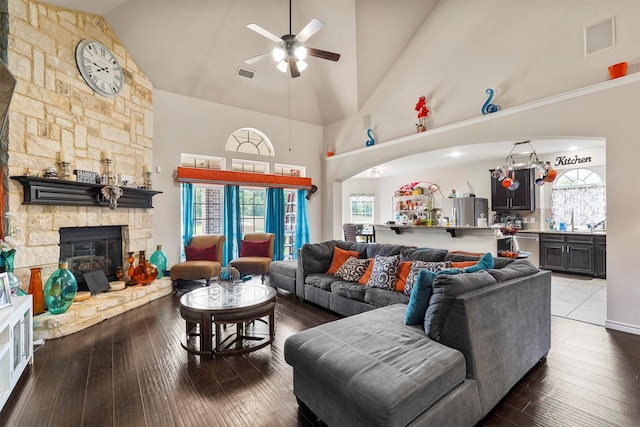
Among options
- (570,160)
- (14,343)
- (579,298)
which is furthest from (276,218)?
(570,160)

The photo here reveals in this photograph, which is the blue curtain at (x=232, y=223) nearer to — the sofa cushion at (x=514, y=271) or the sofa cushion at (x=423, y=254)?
the sofa cushion at (x=423, y=254)

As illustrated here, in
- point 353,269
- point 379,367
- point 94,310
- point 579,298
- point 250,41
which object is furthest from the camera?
point 250,41

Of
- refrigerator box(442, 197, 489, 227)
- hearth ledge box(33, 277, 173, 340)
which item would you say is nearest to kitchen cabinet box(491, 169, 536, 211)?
refrigerator box(442, 197, 489, 227)

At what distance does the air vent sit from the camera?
5.56 metres

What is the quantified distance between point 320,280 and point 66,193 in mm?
3338

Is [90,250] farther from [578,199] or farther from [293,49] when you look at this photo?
[578,199]

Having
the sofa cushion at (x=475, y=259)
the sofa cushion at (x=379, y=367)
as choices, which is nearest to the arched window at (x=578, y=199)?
the sofa cushion at (x=475, y=259)

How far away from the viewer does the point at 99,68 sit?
4.13 m

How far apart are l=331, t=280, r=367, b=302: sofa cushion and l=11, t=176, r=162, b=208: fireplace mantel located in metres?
3.30

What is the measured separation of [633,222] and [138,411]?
4.90 metres

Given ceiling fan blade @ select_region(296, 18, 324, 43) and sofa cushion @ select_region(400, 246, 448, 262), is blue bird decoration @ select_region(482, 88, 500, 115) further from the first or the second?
ceiling fan blade @ select_region(296, 18, 324, 43)

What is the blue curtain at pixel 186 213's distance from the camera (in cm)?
543

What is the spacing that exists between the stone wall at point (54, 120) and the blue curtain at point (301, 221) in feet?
10.9

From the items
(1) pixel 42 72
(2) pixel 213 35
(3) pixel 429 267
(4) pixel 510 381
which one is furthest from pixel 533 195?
(1) pixel 42 72
